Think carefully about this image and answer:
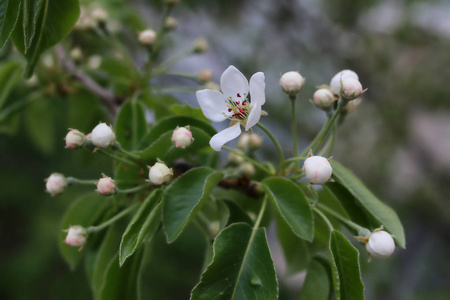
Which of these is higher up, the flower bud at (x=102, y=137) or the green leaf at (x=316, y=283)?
the flower bud at (x=102, y=137)

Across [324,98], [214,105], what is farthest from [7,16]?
[324,98]

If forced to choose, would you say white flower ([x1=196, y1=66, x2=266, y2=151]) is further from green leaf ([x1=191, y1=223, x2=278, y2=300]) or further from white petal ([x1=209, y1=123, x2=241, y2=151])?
green leaf ([x1=191, y1=223, x2=278, y2=300])

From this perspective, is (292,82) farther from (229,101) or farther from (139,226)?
(139,226)

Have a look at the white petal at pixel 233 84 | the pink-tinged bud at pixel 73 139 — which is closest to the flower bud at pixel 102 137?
the pink-tinged bud at pixel 73 139

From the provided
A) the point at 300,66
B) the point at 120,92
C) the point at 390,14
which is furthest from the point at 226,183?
the point at 390,14

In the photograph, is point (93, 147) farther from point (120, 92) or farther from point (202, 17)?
point (202, 17)

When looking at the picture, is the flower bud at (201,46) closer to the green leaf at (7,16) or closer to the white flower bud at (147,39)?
the white flower bud at (147,39)

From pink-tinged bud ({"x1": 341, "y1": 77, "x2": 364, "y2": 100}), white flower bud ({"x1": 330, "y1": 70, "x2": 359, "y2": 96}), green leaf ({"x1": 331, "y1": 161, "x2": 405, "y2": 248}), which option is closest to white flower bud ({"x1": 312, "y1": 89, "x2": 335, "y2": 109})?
white flower bud ({"x1": 330, "y1": 70, "x2": 359, "y2": 96})
